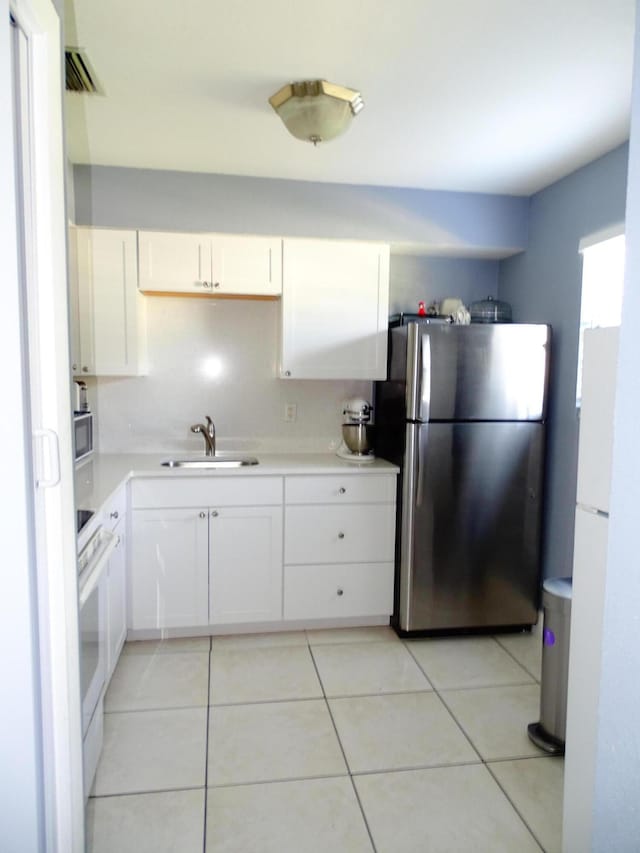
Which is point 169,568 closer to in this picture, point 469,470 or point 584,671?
point 469,470

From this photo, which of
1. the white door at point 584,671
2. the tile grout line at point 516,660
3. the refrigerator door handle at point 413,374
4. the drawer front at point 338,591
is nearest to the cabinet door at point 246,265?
the refrigerator door handle at point 413,374

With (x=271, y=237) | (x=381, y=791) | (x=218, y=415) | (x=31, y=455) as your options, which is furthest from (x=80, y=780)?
(x=271, y=237)

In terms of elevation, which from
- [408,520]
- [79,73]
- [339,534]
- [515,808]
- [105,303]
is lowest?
[515,808]

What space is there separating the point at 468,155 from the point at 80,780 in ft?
8.76

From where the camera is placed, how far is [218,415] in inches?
130

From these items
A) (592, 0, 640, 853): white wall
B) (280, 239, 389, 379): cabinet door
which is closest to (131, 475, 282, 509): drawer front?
(280, 239, 389, 379): cabinet door

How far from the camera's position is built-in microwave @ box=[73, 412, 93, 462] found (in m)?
2.54

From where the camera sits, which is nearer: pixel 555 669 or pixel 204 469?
Result: pixel 555 669

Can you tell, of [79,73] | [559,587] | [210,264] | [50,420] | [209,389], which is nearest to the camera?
[50,420]

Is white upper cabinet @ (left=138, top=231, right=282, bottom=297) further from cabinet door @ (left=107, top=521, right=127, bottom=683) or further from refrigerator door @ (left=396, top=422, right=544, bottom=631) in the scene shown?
cabinet door @ (left=107, top=521, right=127, bottom=683)

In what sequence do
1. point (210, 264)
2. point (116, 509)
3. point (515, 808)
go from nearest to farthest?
point (515, 808) < point (116, 509) < point (210, 264)

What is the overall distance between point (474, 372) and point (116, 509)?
1754mm

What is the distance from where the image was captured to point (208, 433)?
3215 millimetres

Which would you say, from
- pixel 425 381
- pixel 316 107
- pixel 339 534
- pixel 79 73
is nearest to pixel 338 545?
pixel 339 534
